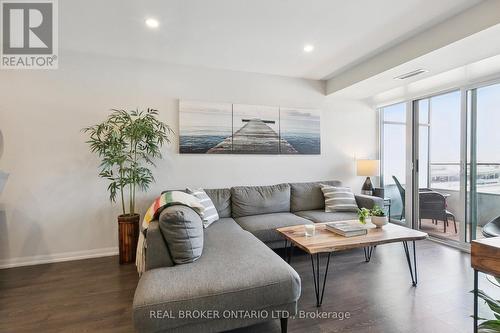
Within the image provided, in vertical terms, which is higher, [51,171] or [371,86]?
[371,86]

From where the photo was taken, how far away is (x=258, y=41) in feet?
8.95

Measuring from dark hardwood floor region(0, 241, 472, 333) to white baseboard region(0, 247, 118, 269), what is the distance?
0.10 metres

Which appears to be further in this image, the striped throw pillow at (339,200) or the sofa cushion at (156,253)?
the striped throw pillow at (339,200)

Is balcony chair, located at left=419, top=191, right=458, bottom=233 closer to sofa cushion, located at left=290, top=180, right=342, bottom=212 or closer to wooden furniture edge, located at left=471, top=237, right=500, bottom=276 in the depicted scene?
sofa cushion, located at left=290, top=180, right=342, bottom=212

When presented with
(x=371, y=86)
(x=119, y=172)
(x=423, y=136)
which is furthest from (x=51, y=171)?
(x=423, y=136)

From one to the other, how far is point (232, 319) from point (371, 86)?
351 cm

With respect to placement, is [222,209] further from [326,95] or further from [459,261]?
[459,261]

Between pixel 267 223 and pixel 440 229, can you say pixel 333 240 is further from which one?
pixel 440 229

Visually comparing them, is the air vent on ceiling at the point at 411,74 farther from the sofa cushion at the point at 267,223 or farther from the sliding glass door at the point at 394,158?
the sofa cushion at the point at 267,223

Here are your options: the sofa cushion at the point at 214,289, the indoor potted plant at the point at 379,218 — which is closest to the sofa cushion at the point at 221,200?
the sofa cushion at the point at 214,289

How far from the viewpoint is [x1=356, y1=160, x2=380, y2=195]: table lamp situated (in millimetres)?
3924

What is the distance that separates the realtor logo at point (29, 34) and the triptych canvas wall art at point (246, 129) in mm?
1505

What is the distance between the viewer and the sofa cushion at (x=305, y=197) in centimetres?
352

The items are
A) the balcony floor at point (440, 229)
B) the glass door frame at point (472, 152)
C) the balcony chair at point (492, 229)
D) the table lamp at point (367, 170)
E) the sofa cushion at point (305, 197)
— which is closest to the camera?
the balcony chair at point (492, 229)
